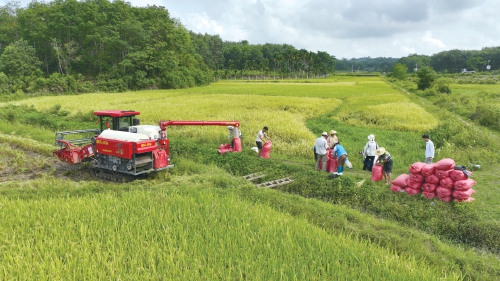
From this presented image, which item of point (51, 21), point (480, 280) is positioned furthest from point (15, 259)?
point (51, 21)

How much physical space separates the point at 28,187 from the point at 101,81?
37.5 meters

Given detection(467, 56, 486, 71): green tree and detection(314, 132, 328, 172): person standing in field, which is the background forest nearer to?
detection(314, 132, 328, 172): person standing in field

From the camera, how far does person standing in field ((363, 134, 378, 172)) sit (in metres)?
9.85

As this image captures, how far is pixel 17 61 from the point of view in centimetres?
3888

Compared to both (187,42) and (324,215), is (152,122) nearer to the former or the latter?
(324,215)

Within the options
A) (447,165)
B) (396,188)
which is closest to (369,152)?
(396,188)

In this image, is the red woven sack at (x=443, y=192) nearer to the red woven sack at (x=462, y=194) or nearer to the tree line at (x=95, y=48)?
the red woven sack at (x=462, y=194)

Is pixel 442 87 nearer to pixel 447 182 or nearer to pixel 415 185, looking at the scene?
pixel 415 185

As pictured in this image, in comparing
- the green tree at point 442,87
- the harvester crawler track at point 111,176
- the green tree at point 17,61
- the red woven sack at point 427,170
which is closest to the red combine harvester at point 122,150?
the harvester crawler track at point 111,176

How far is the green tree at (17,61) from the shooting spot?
38375 millimetres

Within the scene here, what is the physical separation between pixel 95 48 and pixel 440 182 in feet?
165

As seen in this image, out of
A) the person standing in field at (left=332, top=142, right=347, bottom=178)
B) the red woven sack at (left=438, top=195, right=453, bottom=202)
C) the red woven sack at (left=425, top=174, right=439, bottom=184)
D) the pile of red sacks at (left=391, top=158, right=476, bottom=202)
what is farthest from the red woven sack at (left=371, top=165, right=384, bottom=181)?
the red woven sack at (left=438, top=195, right=453, bottom=202)

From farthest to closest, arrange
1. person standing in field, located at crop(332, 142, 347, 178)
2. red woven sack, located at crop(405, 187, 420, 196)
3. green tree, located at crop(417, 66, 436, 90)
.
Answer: green tree, located at crop(417, 66, 436, 90) < person standing in field, located at crop(332, 142, 347, 178) < red woven sack, located at crop(405, 187, 420, 196)

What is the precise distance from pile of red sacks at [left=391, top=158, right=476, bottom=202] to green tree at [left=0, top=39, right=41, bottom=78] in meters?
45.5
